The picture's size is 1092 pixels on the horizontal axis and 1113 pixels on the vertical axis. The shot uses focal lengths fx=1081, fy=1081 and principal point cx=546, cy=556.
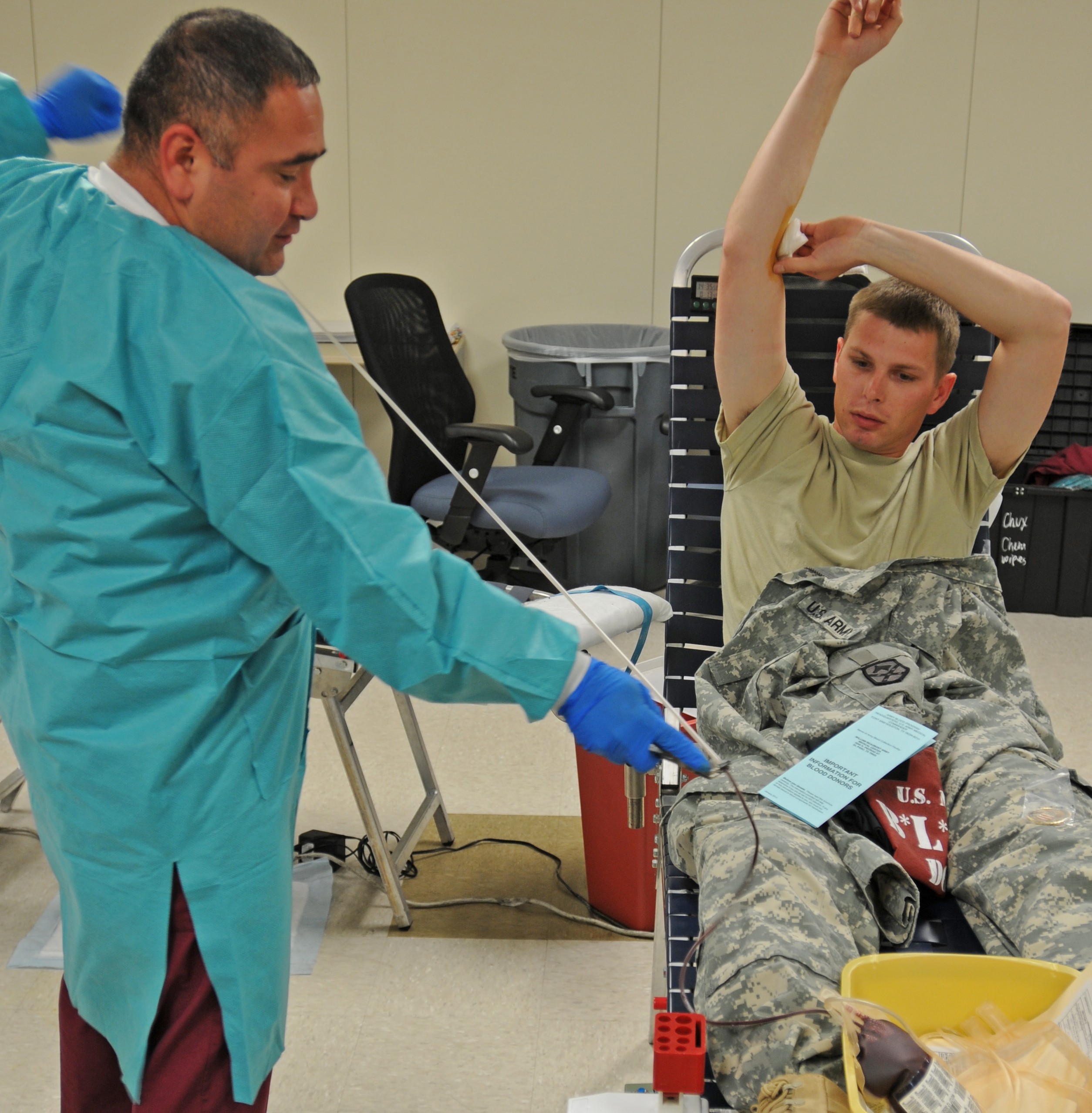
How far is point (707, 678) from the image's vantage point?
5.26 ft

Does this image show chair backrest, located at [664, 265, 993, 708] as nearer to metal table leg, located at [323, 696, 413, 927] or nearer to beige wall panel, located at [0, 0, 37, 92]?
metal table leg, located at [323, 696, 413, 927]

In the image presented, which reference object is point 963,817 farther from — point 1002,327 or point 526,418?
point 526,418

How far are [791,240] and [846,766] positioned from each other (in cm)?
75

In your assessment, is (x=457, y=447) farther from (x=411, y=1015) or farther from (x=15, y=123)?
(x=15, y=123)

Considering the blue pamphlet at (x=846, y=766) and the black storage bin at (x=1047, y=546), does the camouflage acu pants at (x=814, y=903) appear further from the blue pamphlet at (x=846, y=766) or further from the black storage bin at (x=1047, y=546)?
the black storage bin at (x=1047, y=546)

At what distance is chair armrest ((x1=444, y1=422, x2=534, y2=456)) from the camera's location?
2.94m

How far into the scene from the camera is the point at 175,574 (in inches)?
37.0

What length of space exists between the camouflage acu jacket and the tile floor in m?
0.51

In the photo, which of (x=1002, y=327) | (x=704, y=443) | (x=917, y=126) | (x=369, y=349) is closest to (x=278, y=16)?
(x=369, y=349)

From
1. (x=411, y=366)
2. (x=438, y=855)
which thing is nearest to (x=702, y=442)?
(x=438, y=855)

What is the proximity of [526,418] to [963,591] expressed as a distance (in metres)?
2.35

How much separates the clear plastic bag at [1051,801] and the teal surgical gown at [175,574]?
0.69 meters

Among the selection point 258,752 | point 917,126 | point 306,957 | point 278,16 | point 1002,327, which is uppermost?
point 278,16

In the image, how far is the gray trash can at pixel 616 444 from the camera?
3506 millimetres
